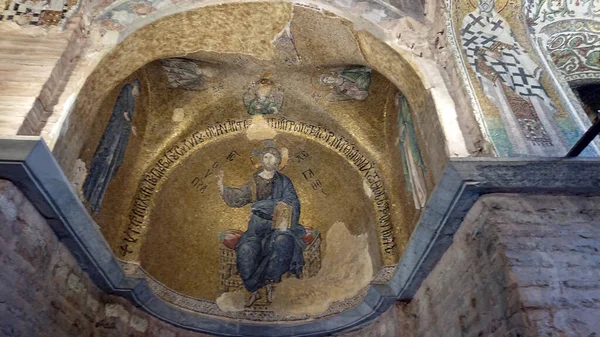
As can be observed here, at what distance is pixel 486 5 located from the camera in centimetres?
460

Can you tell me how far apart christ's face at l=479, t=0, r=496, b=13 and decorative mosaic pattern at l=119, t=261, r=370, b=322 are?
259 centimetres

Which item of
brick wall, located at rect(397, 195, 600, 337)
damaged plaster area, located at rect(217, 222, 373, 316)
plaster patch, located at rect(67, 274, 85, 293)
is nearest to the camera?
brick wall, located at rect(397, 195, 600, 337)

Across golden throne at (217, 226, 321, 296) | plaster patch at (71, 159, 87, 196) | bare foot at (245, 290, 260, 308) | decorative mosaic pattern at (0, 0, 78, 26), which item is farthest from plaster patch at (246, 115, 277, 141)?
decorative mosaic pattern at (0, 0, 78, 26)

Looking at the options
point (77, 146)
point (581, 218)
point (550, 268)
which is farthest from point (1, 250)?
point (581, 218)

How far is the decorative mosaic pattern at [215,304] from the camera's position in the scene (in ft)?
16.1

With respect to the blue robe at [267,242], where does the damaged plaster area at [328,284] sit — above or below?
below

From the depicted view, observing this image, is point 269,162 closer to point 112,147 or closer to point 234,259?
point 234,259

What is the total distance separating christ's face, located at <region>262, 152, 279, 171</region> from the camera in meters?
5.95

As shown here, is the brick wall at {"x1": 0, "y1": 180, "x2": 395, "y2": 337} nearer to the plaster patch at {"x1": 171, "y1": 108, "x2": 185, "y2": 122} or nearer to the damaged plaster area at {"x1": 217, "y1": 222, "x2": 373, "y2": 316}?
the damaged plaster area at {"x1": 217, "y1": 222, "x2": 373, "y2": 316}

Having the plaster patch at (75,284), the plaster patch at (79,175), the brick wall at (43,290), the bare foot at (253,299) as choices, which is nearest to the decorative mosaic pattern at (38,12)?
the plaster patch at (79,175)

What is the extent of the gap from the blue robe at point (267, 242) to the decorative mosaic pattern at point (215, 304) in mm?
330

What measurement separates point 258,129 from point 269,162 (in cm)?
42

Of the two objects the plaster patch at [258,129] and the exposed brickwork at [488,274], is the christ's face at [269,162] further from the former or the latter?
the exposed brickwork at [488,274]

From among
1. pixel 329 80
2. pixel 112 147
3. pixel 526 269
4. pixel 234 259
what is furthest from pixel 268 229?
pixel 526 269
